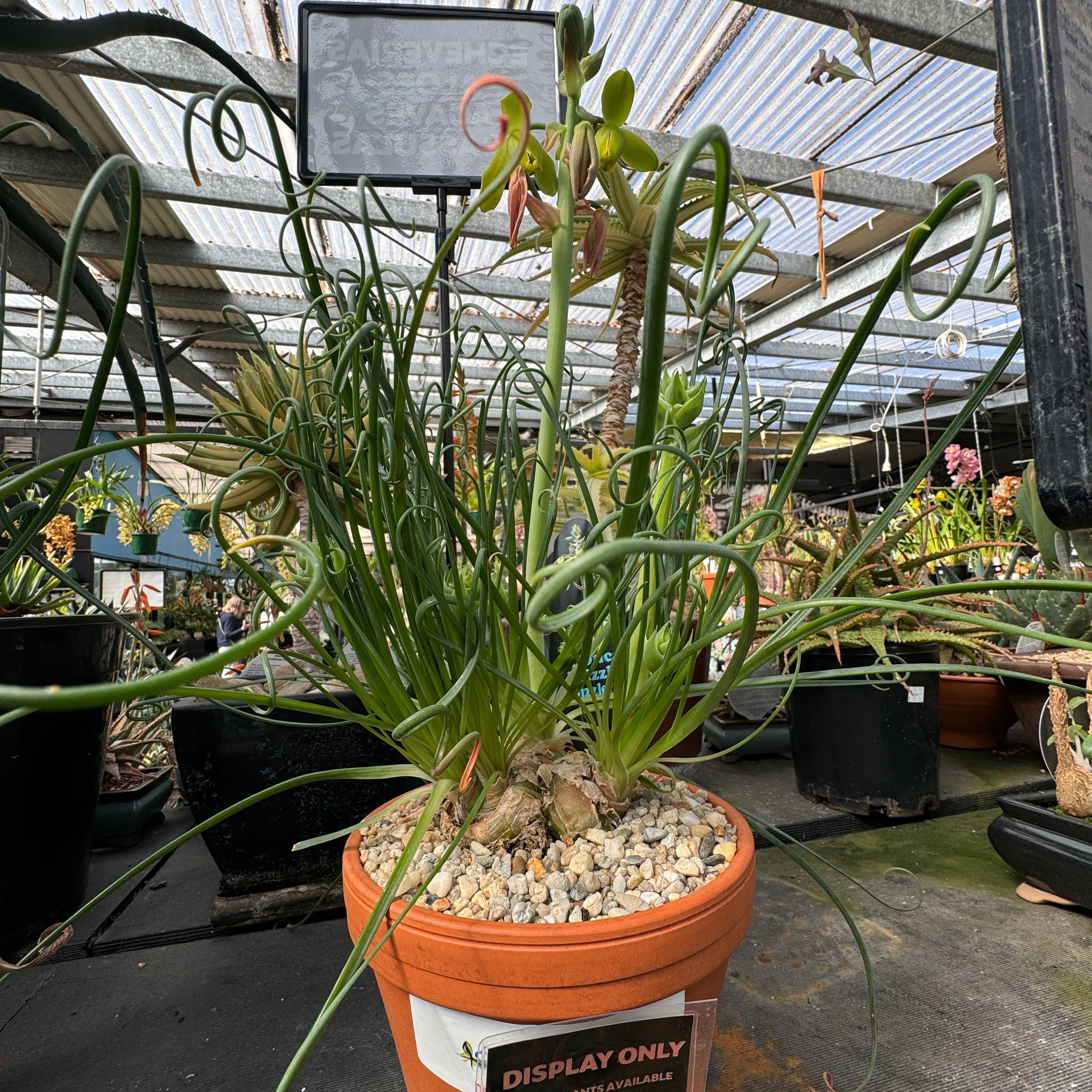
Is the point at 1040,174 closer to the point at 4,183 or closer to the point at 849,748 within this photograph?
the point at 4,183

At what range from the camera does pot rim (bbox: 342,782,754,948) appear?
12.5 inches

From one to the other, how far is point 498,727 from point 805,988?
1.37ft

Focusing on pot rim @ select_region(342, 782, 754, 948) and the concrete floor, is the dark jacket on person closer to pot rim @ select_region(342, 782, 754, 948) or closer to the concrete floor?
the concrete floor

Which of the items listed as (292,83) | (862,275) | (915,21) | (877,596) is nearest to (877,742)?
(877,596)

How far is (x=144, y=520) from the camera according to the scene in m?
1.72

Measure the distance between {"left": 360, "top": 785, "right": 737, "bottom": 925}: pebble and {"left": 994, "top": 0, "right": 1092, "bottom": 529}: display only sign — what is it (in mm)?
277

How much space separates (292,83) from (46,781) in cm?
217

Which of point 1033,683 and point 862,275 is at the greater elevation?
point 862,275

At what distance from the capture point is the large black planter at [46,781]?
0.58 m

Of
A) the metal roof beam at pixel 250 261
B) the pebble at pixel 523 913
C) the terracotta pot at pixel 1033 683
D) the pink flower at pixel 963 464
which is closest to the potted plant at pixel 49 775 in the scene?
the pebble at pixel 523 913

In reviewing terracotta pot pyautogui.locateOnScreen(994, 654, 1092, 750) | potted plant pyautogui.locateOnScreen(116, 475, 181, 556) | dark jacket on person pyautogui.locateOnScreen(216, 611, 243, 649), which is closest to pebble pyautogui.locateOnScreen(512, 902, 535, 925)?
terracotta pot pyautogui.locateOnScreen(994, 654, 1092, 750)

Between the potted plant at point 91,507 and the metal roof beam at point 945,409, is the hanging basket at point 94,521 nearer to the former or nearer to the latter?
the potted plant at point 91,507

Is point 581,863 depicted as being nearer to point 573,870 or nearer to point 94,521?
point 573,870

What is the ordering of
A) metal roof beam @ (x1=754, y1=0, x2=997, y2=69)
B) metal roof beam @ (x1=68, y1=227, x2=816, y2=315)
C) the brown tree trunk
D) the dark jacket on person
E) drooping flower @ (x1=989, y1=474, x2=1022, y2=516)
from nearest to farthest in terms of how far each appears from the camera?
the brown tree trunk < metal roof beam @ (x1=754, y1=0, x2=997, y2=69) < drooping flower @ (x1=989, y1=474, x2=1022, y2=516) < the dark jacket on person < metal roof beam @ (x1=68, y1=227, x2=816, y2=315)
